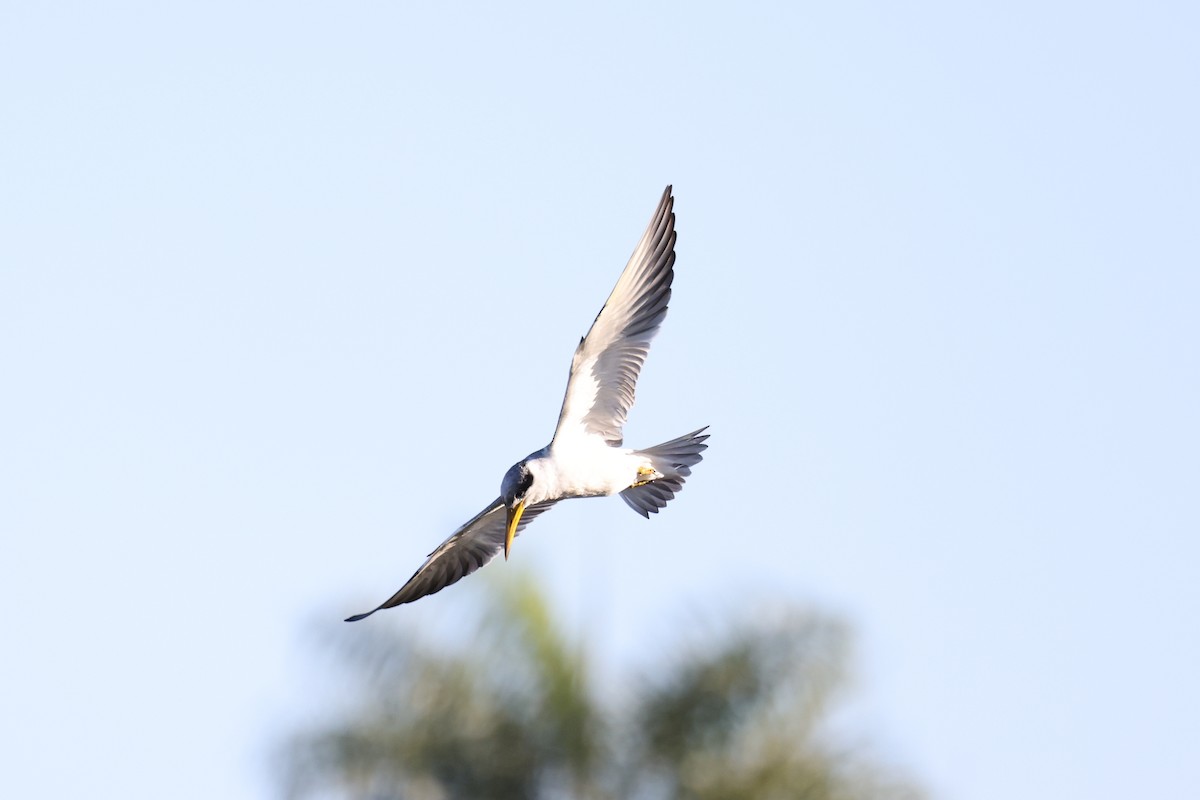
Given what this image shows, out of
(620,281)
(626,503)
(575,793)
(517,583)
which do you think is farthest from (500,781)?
(620,281)

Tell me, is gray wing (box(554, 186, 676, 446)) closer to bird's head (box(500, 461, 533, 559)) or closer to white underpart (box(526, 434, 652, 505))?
white underpart (box(526, 434, 652, 505))

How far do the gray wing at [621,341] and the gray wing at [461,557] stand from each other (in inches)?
31.8

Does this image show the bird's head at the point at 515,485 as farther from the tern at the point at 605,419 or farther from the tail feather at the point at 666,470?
the tail feather at the point at 666,470

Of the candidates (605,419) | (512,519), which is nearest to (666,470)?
(605,419)

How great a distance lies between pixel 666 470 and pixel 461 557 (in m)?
1.39

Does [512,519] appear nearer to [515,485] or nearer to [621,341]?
[515,485]

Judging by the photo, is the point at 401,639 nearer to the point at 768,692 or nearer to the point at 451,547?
the point at 451,547

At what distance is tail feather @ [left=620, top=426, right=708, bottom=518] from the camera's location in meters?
11.5

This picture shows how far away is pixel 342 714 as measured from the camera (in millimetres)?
11016

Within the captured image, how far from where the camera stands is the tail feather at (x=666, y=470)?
11469 mm

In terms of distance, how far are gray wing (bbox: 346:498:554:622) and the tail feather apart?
593 millimetres

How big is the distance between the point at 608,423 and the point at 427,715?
196 centimetres

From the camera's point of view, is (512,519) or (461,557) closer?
(512,519)

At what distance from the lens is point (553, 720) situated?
35.8 feet
